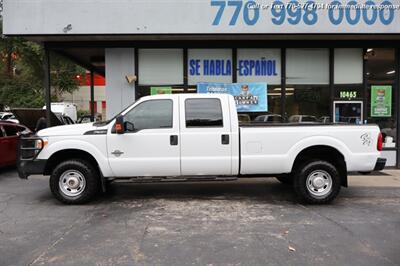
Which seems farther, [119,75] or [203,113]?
[119,75]

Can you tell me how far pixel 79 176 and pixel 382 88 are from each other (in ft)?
30.0

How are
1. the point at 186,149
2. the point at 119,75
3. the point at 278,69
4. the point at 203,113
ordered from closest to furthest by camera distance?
the point at 186,149 → the point at 203,113 → the point at 119,75 → the point at 278,69

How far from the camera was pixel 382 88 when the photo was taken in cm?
1280

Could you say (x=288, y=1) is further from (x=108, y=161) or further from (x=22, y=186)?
(x=22, y=186)

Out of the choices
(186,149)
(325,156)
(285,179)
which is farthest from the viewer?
(285,179)

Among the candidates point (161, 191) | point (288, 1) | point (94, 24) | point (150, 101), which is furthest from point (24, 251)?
point (288, 1)

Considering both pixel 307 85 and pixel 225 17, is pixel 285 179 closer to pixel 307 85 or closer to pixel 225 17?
pixel 307 85

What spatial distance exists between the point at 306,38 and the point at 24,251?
31.1ft

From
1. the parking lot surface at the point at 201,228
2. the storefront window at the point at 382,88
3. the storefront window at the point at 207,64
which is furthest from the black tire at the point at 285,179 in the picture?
the storefront window at the point at 382,88

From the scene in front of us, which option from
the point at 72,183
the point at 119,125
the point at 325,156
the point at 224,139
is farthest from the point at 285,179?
the point at 72,183

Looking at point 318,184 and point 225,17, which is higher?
point 225,17

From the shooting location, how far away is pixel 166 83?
41.6ft

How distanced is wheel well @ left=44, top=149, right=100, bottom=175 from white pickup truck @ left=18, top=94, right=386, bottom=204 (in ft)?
0.06

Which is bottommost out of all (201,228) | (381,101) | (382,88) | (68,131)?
(201,228)
